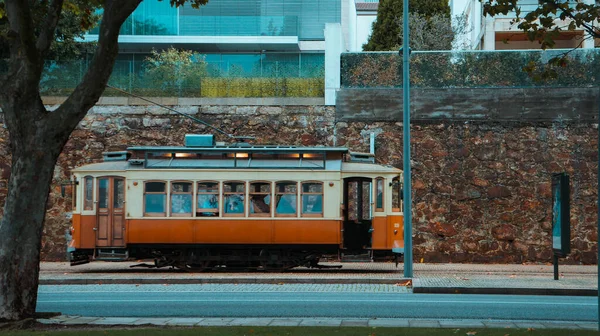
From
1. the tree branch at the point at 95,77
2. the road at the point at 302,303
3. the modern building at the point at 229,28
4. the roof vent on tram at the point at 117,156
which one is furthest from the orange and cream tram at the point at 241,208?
A: the modern building at the point at 229,28

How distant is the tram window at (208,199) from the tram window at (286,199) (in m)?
1.62

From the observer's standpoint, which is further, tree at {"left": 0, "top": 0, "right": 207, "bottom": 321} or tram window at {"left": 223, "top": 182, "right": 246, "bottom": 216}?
tram window at {"left": 223, "top": 182, "right": 246, "bottom": 216}

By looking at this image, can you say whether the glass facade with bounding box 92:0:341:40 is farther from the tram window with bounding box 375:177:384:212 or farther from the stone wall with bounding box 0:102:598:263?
the tram window with bounding box 375:177:384:212

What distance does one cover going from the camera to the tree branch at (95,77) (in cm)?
1266

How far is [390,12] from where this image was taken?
50906 mm

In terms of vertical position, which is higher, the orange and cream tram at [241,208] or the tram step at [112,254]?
the orange and cream tram at [241,208]

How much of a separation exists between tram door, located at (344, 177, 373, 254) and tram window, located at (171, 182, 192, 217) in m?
4.17

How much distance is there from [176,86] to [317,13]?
601 inches

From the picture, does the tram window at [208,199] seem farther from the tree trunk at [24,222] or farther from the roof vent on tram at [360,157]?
the tree trunk at [24,222]

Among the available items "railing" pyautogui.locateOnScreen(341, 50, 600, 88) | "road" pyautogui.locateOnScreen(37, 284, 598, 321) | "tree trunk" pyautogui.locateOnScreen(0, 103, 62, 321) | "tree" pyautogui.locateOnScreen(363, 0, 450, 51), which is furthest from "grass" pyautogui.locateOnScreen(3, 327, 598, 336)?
"tree" pyautogui.locateOnScreen(363, 0, 450, 51)

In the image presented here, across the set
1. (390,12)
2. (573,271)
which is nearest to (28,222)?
(573,271)

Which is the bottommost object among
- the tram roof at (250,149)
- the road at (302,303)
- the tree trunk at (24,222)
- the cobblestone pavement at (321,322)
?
the road at (302,303)

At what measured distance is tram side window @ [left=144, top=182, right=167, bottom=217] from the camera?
24.3m

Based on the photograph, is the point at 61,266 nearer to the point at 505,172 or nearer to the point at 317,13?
the point at 505,172
